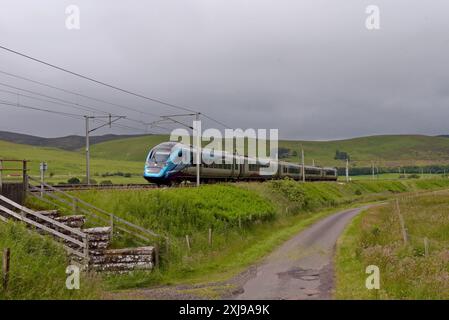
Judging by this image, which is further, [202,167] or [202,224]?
[202,167]

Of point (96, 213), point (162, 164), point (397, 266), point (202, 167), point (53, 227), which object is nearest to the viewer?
point (397, 266)

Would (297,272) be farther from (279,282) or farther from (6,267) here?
(6,267)

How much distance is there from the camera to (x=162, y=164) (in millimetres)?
36625

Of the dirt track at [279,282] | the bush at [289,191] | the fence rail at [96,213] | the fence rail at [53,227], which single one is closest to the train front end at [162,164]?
the dirt track at [279,282]

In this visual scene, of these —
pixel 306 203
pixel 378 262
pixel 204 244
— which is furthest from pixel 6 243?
pixel 306 203

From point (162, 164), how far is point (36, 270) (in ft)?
78.1

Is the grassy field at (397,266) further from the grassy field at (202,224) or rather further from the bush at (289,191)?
the bush at (289,191)

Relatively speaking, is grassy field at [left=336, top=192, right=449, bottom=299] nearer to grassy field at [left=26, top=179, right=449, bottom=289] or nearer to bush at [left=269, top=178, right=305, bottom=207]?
grassy field at [left=26, top=179, right=449, bottom=289]

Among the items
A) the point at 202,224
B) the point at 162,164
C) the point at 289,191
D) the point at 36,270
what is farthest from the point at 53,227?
the point at 289,191

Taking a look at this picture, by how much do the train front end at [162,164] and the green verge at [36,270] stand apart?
807 inches

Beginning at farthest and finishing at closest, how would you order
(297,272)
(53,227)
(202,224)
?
(202,224) < (297,272) < (53,227)

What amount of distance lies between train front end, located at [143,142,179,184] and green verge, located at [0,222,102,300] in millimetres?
20500

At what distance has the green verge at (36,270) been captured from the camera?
1162 centimetres
